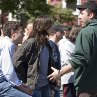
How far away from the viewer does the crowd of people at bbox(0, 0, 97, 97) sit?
5.76 meters

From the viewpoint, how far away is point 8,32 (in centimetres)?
709

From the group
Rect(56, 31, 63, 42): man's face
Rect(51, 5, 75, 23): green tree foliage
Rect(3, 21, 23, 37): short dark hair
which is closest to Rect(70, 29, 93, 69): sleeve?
Rect(3, 21, 23, 37): short dark hair

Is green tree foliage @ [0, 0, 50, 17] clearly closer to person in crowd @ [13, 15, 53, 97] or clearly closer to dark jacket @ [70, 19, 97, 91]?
person in crowd @ [13, 15, 53, 97]

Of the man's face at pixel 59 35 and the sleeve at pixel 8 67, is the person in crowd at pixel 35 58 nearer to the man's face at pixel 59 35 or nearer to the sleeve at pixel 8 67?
the sleeve at pixel 8 67

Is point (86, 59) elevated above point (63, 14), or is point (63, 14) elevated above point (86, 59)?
point (86, 59)

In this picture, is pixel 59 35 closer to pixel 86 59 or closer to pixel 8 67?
pixel 8 67

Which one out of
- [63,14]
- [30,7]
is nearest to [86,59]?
[30,7]

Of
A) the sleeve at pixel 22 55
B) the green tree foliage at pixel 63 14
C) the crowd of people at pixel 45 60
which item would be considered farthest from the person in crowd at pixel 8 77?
the green tree foliage at pixel 63 14

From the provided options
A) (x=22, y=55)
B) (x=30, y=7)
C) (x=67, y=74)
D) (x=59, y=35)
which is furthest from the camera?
(x=30, y=7)

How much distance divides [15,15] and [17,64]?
28.2 metres

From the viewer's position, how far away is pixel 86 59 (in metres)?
5.70

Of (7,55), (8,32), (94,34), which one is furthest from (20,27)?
(94,34)

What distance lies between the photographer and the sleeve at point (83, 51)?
5.66 meters

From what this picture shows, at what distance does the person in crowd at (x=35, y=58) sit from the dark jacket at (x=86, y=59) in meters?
1.15
